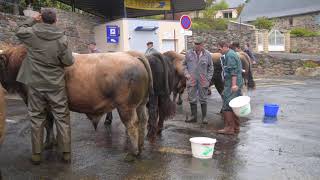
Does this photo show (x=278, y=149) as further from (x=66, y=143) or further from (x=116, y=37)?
(x=116, y=37)

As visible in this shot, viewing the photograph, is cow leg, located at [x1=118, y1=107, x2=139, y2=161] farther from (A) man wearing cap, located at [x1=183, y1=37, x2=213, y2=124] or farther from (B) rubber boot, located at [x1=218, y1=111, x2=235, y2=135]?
(A) man wearing cap, located at [x1=183, y1=37, x2=213, y2=124]

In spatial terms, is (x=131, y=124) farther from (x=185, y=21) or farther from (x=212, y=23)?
(x=212, y=23)

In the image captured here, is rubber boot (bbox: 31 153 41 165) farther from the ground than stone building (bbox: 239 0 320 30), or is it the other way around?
stone building (bbox: 239 0 320 30)

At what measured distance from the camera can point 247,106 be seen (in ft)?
27.6

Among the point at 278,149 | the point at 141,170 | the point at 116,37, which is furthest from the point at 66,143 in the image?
the point at 116,37

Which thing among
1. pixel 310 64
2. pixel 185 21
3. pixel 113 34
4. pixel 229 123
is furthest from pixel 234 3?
pixel 229 123

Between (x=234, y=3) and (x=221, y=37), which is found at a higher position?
(x=234, y=3)

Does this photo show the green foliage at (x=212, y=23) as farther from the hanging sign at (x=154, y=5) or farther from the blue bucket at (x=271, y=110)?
the blue bucket at (x=271, y=110)

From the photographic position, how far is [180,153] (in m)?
7.03

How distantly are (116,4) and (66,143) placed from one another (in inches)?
865

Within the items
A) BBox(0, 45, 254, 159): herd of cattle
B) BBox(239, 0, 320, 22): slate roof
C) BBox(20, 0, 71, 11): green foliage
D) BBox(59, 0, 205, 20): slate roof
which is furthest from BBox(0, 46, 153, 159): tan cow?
BBox(239, 0, 320, 22): slate roof

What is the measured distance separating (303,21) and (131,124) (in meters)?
52.1

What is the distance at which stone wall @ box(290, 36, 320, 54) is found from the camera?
41.3m

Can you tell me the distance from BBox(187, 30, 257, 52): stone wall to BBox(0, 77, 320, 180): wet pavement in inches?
748
